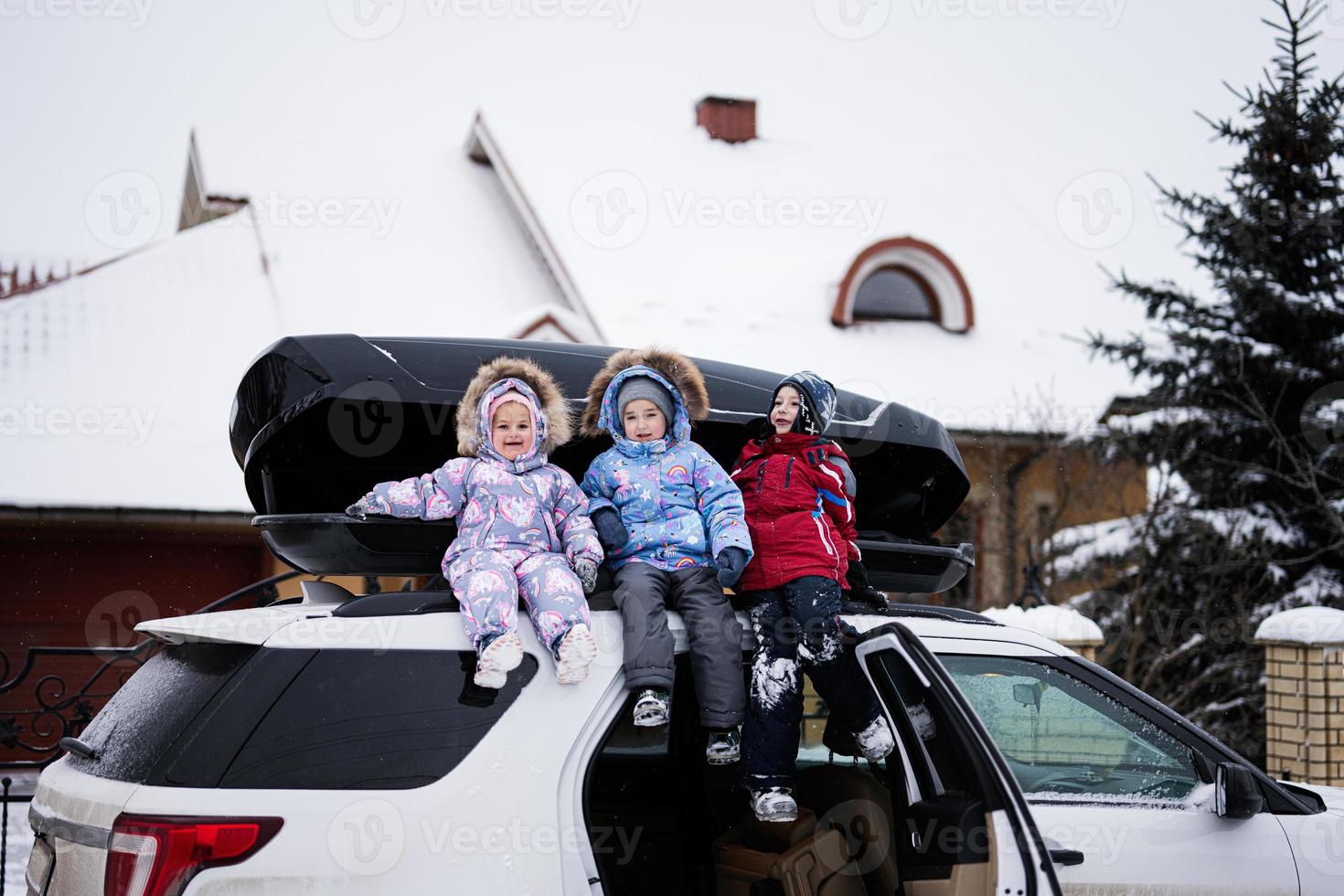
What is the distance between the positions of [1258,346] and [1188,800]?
9.36m

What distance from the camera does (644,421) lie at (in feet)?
13.2

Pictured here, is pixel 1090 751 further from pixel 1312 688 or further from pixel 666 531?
pixel 1312 688

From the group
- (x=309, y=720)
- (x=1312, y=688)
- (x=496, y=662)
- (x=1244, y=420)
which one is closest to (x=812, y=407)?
(x=496, y=662)

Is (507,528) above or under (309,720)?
above

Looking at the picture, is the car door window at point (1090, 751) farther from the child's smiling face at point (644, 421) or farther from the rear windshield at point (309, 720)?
the rear windshield at point (309, 720)

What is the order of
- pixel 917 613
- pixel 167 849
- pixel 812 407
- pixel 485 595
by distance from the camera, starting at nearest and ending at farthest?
pixel 167 849 < pixel 485 595 < pixel 917 613 < pixel 812 407

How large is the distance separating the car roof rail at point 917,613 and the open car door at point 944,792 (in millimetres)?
318

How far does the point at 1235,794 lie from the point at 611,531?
1.95 m

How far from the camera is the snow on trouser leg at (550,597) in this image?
310 cm

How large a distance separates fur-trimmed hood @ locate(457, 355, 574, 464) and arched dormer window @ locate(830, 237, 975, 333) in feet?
38.3

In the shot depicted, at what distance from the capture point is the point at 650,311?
1449cm

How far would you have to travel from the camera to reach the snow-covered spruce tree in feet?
36.5

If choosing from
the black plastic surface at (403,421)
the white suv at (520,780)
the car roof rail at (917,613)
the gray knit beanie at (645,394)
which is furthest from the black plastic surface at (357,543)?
the car roof rail at (917,613)

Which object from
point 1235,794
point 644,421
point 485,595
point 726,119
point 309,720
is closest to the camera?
point 309,720
